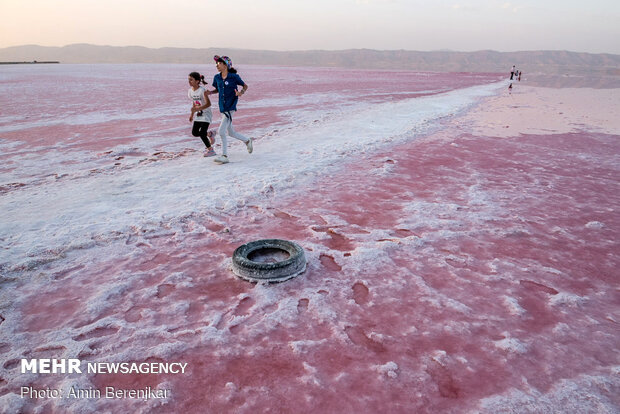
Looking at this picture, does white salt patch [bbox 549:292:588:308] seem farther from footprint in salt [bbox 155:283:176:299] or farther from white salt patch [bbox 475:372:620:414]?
footprint in salt [bbox 155:283:176:299]

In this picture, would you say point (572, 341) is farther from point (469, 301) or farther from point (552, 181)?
point (552, 181)

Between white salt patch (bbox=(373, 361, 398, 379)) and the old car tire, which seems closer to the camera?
white salt patch (bbox=(373, 361, 398, 379))

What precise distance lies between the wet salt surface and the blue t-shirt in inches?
54.5

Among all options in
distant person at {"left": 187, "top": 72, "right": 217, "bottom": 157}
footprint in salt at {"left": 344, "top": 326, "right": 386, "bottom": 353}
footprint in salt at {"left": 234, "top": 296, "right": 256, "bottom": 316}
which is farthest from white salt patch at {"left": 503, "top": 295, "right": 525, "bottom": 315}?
distant person at {"left": 187, "top": 72, "right": 217, "bottom": 157}

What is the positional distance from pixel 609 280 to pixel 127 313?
5.04 metres

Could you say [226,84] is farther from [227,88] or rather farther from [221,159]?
[221,159]

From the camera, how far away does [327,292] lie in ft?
12.8

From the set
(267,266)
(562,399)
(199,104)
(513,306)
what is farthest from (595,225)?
(199,104)

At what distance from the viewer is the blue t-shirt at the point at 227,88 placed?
7.50 meters

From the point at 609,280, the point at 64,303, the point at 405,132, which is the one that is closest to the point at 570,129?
the point at 405,132

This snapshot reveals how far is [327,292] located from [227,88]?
5.19m

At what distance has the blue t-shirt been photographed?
24.6 ft

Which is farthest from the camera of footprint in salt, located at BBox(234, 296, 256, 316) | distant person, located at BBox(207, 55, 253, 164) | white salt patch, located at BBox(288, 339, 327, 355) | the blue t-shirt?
the blue t-shirt

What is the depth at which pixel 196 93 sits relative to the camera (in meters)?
7.77
